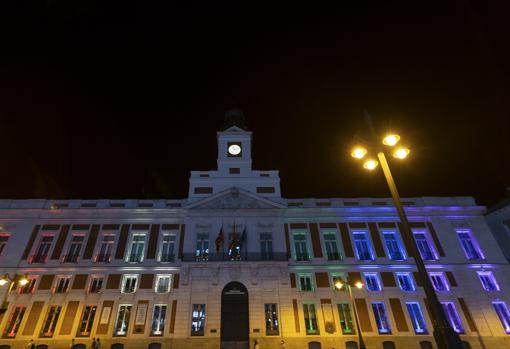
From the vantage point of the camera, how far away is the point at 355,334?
27688mm

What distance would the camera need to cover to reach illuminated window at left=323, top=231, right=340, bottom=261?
32.5 m

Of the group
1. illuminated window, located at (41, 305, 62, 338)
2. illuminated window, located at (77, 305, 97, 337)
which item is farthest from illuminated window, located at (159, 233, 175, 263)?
illuminated window, located at (41, 305, 62, 338)

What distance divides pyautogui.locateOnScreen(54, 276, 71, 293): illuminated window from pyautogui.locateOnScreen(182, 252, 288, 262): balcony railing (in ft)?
35.9

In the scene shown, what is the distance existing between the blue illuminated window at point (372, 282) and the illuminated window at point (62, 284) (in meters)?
28.4

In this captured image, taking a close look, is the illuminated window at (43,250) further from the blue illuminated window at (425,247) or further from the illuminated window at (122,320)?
the blue illuminated window at (425,247)

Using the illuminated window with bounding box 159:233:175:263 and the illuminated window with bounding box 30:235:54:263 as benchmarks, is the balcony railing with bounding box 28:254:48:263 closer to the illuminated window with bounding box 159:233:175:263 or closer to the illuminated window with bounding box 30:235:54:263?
the illuminated window with bounding box 30:235:54:263

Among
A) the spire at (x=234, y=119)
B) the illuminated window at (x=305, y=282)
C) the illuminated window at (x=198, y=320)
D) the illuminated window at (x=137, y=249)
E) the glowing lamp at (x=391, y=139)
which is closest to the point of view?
the glowing lamp at (x=391, y=139)

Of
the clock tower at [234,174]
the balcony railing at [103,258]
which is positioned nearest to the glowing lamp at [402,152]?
the clock tower at [234,174]

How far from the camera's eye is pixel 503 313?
95.9 feet

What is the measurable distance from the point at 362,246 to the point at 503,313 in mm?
13326

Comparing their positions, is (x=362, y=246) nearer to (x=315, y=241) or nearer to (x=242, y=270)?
(x=315, y=241)

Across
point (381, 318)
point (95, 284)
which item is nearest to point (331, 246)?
point (381, 318)

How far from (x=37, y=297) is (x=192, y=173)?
1870cm

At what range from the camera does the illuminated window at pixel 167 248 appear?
3184 centimetres
